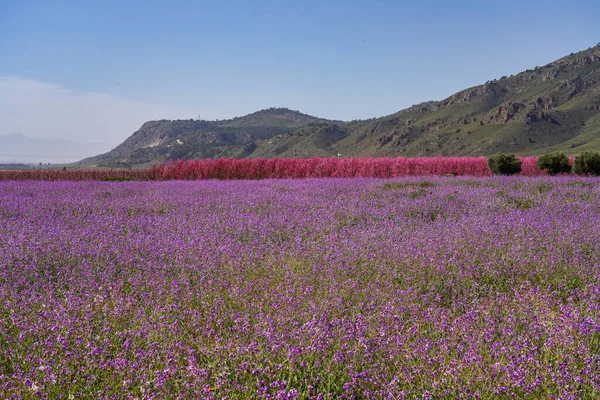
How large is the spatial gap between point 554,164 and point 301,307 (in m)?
22.3

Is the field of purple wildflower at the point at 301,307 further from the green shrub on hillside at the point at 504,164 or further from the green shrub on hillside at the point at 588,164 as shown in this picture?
the green shrub on hillside at the point at 588,164

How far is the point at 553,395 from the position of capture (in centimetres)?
234

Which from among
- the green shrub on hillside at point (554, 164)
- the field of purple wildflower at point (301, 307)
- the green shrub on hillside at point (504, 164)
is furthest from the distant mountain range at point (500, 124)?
the field of purple wildflower at point (301, 307)

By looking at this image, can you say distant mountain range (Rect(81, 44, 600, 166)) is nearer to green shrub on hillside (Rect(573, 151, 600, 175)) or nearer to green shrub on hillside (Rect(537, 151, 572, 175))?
green shrub on hillside (Rect(537, 151, 572, 175))

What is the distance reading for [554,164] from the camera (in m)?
21.7

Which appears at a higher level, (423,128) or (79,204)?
(423,128)

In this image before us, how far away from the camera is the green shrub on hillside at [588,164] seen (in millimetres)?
20172

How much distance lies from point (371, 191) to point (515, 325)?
8.33m

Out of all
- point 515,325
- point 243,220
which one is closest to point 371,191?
point 243,220

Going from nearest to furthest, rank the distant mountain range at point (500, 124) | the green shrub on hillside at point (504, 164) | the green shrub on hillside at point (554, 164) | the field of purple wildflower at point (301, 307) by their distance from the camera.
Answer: the field of purple wildflower at point (301, 307) → the green shrub on hillside at point (554, 164) → the green shrub on hillside at point (504, 164) → the distant mountain range at point (500, 124)

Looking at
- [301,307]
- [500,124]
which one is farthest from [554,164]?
[500,124]

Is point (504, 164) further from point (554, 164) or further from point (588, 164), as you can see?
point (588, 164)

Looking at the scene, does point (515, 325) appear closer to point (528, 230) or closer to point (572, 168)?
point (528, 230)

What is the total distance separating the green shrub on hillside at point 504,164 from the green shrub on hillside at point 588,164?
2.65 metres
